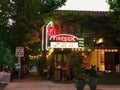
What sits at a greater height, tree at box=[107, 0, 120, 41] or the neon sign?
tree at box=[107, 0, 120, 41]

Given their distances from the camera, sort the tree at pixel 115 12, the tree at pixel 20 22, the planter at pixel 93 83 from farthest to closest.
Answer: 1. the tree at pixel 20 22
2. the tree at pixel 115 12
3. the planter at pixel 93 83

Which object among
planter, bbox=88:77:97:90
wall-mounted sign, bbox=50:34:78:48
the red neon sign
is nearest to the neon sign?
the red neon sign

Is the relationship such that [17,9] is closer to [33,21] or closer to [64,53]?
[33,21]

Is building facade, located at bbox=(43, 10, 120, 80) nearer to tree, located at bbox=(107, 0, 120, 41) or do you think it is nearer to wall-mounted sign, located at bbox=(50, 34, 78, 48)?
wall-mounted sign, located at bbox=(50, 34, 78, 48)

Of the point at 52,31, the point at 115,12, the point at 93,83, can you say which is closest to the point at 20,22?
the point at 52,31

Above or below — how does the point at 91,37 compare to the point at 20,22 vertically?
below

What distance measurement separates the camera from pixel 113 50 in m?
37.5

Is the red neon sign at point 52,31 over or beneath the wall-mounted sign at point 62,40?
over

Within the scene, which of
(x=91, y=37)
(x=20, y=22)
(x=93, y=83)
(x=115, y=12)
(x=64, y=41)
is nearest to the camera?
(x=93, y=83)

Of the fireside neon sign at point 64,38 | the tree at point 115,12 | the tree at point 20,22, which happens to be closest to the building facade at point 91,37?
the fireside neon sign at point 64,38

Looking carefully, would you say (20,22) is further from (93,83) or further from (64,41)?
(93,83)

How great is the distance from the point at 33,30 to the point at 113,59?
1282cm

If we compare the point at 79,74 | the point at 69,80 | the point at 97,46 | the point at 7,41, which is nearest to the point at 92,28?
the point at 97,46

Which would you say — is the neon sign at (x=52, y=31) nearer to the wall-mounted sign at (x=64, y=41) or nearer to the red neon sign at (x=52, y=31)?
the red neon sign at (x=52, y=31)
